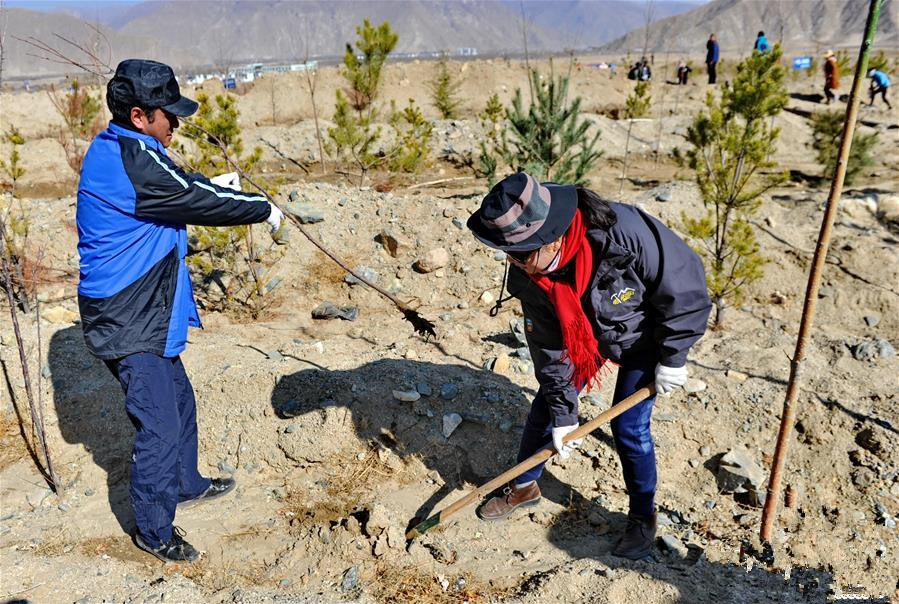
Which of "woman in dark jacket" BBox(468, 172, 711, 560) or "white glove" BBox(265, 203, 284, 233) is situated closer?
"woman in dark jacket" BBox(468, 172, 711, 560)

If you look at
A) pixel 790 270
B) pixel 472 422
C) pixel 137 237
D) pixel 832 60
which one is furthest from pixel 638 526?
pixel 832 60

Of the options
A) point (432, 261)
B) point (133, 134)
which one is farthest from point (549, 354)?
point (432, 261)

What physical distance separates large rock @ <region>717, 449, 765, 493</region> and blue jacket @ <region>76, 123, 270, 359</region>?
2.57 metres

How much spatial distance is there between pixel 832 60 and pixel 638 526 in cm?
1611

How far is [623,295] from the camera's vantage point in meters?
2.29

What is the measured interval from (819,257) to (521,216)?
4.06 ft

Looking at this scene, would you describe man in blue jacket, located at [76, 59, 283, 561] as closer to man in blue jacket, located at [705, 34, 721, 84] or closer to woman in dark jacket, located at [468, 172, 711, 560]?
woman in dark jacket, located at [468, 172, 711, 560]

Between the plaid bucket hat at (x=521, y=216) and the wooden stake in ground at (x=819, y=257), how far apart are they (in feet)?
3.21

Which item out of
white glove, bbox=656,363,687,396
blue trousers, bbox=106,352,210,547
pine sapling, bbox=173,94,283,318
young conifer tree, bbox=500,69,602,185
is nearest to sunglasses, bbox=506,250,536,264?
white glove, bbox=656,363,687,396

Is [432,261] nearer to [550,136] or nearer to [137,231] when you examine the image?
[550,136]

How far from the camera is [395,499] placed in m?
3.21

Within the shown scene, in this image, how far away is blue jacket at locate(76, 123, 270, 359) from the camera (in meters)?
2.43

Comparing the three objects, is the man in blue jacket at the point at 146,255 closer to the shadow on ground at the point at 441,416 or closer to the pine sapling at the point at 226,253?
the shadow on ground at the point at 441,416

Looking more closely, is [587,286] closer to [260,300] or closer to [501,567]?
[501,567]
